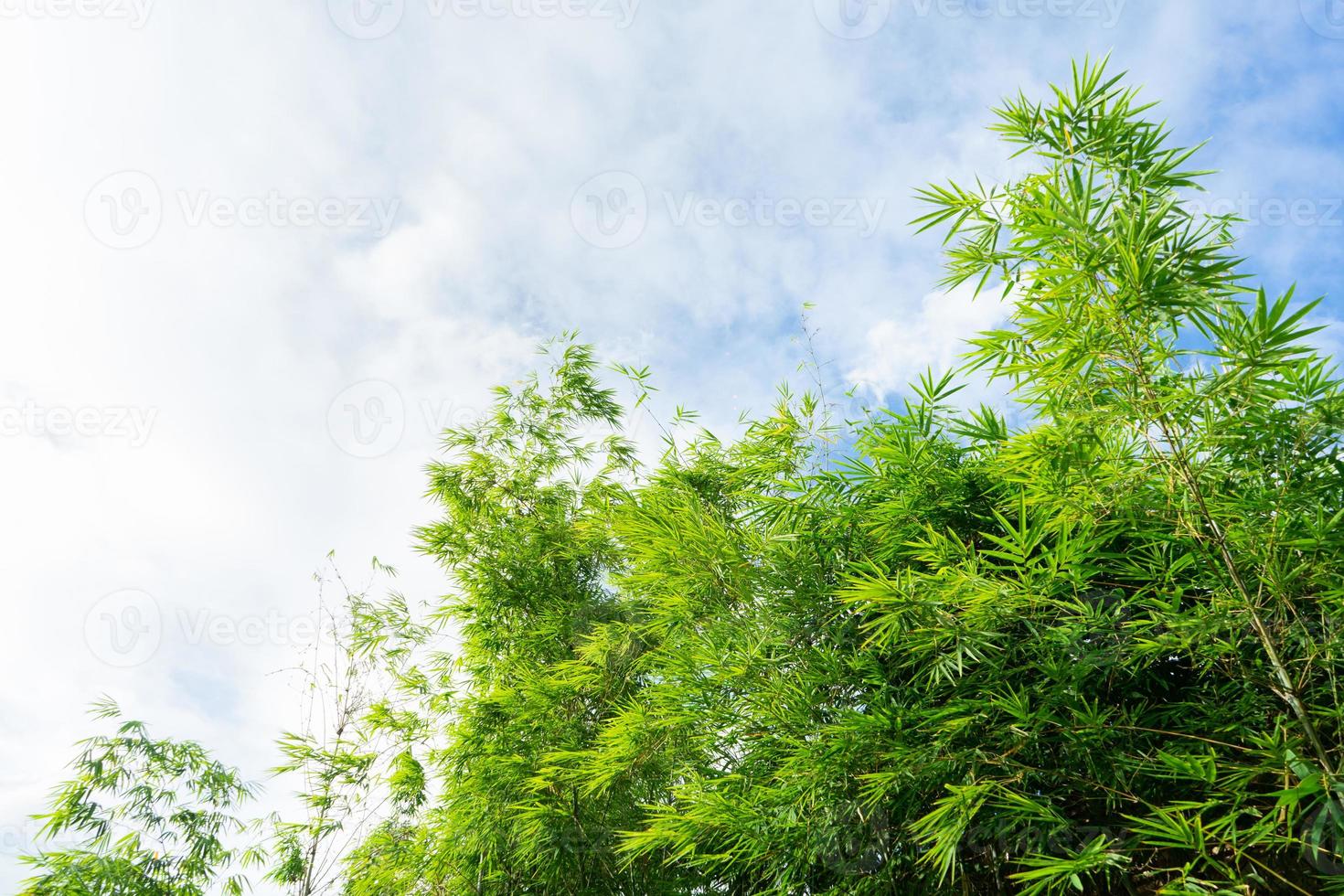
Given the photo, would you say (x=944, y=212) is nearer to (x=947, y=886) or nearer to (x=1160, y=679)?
(x=1160, y=679)

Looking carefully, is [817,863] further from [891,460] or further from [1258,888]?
[891,460]

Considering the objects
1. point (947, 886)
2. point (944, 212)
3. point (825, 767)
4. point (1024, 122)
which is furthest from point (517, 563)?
point (1024, 122)

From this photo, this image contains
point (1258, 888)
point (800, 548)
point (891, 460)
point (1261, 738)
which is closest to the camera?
point (1261, 738)

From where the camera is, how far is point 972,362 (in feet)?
9.25

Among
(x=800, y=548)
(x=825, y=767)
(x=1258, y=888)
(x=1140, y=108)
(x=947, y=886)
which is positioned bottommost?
(x=1258, y=888)

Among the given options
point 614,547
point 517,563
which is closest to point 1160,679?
point 614,547

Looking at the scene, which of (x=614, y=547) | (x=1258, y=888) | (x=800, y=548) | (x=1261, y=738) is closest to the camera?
(x=1261, y=738)

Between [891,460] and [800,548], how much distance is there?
1.97ft

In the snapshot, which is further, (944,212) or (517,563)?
(517,563)

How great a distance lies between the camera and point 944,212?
2805mm

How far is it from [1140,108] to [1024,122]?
36 centimetres

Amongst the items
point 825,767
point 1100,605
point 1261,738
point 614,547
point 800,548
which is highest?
point 614,547

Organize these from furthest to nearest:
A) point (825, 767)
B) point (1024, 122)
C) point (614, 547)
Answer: point (614, 547)
point (825, 767)
point (1024, 122)

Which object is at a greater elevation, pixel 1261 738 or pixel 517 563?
pixel 517 563
